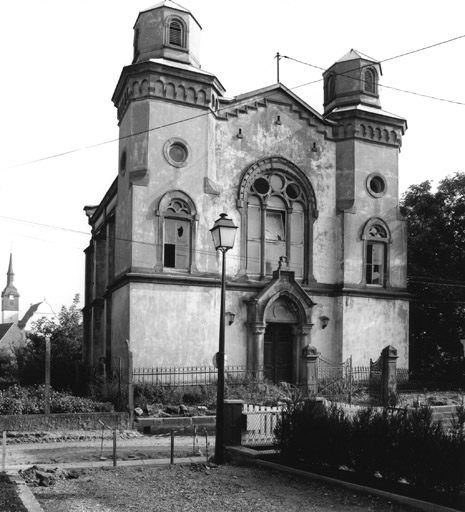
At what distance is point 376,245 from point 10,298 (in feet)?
458

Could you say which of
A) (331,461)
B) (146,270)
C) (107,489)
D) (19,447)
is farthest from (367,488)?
(146,270)

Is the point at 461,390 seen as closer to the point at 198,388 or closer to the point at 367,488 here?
the point at 198,388

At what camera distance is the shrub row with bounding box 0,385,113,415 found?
1830 centimetres

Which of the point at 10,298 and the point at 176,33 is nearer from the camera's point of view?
the point at 176,33

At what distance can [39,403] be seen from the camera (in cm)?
1872

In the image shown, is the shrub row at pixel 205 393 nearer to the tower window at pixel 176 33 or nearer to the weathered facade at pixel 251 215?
the weathered facade at pixel 251 215

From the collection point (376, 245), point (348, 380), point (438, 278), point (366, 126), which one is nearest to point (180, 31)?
point (366, 126)

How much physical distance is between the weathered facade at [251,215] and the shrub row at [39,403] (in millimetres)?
4176

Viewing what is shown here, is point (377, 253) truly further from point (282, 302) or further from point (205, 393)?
point (205, 393)

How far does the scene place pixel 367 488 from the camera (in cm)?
1035

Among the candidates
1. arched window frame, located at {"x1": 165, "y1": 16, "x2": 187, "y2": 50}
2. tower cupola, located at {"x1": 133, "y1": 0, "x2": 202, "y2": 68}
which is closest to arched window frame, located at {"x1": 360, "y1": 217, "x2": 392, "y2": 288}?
tower cupola, located at {"x1": 133, "y1": 0, "x2": 202, "y2": 68}

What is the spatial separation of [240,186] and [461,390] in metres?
11.9

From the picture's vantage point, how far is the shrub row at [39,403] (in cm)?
1830

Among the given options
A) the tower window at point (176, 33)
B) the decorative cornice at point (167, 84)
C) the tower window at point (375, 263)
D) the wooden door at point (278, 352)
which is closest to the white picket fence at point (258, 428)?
the wooden door at point (278, 352)
